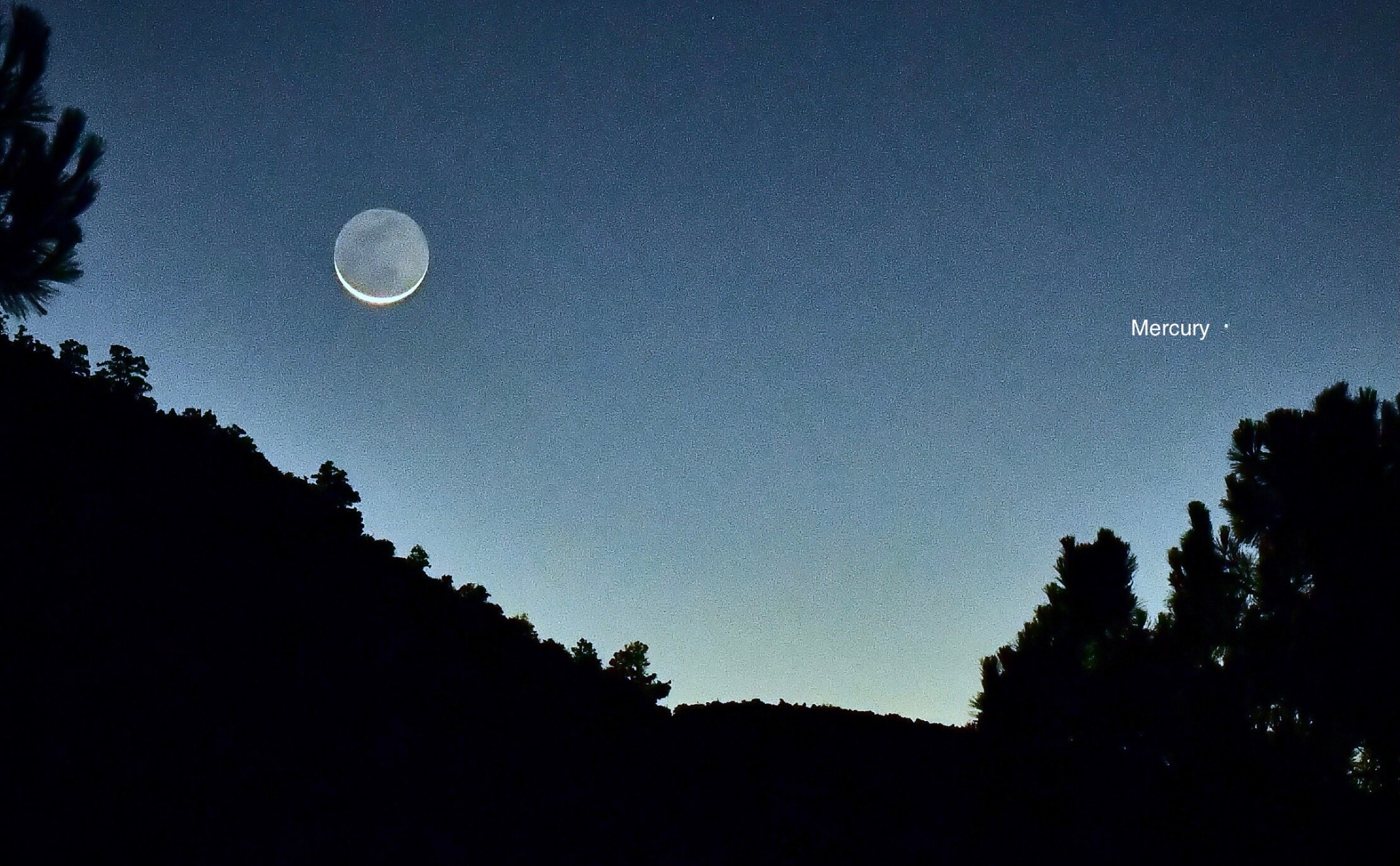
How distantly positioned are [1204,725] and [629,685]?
13.4m

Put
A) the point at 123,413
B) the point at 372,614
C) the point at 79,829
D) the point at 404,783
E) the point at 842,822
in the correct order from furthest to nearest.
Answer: the point at 123,413
the point at 372,614
the point at 842,822
the point at 404,783
the point at 79,829

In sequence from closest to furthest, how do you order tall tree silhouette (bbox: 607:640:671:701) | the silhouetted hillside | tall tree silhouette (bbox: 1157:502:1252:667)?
the silhouetted hillside, tall tree silhouette (bbox: 1157:502:1252:667), tall tree silhouette (bbox: 607:640:671:701)

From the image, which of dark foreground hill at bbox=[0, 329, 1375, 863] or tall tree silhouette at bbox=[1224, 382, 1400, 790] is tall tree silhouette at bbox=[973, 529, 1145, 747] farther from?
tall tree silhouette at bbox=[1224, 382, 1400, 790]

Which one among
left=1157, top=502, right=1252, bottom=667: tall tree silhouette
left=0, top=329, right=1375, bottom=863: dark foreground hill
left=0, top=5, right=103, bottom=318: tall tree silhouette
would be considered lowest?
left=0, top=329, right=1375, bottom=863: dark foreground hill

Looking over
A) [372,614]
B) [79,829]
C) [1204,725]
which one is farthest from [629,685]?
[79,829]

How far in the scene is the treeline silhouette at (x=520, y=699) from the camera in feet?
28.4

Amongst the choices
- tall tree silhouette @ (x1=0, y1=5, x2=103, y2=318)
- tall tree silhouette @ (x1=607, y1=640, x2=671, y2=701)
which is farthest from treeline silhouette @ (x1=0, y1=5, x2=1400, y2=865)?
tall tree silhouette @ (x1=607, y1=640, x2=671, y2=701)

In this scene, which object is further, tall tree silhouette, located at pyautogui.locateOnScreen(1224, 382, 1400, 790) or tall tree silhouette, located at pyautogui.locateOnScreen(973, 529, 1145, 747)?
tall tree silhouette, located at pyautogui.locateOnScreen(973, 529, 1145, 747)

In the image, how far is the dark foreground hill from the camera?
8117mm

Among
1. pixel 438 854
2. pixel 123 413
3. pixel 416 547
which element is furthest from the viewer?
pixel 416 547

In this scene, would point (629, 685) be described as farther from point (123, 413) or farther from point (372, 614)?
point (123, 413)

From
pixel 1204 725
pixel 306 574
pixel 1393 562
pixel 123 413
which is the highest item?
pixel 123 413

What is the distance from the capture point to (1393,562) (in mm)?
15492

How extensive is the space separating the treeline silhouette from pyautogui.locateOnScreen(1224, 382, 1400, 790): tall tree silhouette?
56mm
